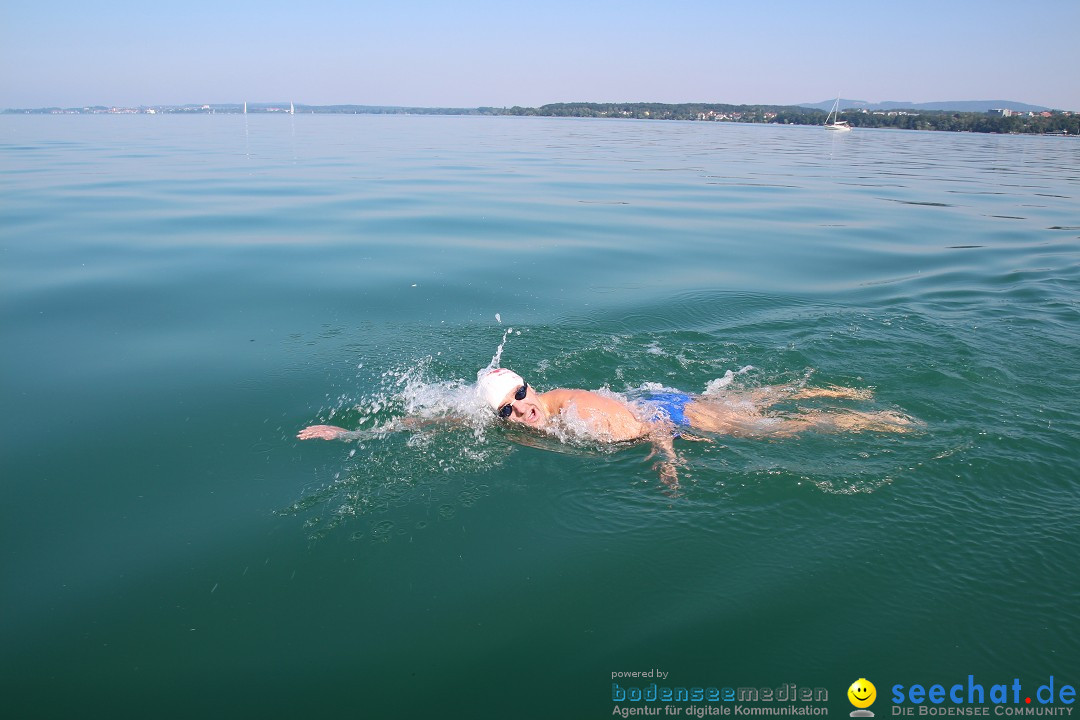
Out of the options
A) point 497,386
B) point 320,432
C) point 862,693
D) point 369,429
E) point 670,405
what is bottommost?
point 862,693

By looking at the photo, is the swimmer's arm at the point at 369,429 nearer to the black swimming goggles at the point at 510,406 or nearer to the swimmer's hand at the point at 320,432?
the swimmer's hand at the point at 320,432

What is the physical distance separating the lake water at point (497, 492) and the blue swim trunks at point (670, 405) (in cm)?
50

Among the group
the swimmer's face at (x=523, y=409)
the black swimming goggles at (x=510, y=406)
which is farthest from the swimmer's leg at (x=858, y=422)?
the black swimming goggles at (x=510, y=406)

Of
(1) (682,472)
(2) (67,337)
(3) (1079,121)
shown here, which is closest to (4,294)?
(2) (67,337)

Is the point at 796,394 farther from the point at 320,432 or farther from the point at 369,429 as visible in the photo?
the point at 320,432

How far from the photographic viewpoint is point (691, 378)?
8.91 m

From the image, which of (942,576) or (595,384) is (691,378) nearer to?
(595,384)

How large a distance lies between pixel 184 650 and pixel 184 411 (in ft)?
12.6

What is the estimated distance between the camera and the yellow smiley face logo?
4.03 meters

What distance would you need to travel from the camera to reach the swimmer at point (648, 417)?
700 cm

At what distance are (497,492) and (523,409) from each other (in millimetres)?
1065

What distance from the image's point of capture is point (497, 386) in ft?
23.2

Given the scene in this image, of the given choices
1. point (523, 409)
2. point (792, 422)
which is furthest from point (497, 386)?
point (792, 422)

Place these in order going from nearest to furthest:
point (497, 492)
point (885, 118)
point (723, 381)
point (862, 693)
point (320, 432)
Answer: point (862, 693) → point (497, 492) → point (320, 432) → point (723, 381) → point (885, 118)
